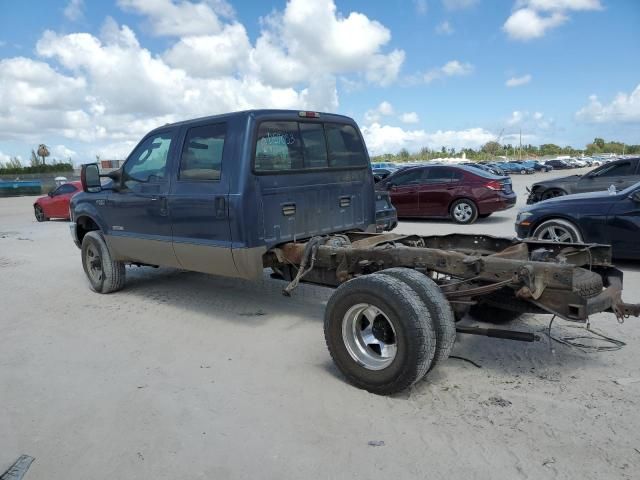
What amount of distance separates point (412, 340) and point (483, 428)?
0.67m

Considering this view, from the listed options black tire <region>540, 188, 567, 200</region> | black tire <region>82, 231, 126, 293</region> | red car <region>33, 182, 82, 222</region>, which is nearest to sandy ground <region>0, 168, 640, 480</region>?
black tire <region>82, 231, 126, 293</region>

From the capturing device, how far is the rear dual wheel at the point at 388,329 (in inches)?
138

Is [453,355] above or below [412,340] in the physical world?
below

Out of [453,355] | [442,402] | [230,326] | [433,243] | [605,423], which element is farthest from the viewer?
[230,326]

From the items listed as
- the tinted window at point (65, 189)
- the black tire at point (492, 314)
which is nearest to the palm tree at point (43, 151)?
the tinted window at point (65, 189)

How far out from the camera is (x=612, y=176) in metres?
13.2

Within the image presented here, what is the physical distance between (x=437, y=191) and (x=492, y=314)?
931cm

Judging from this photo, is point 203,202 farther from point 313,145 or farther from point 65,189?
point 65,189

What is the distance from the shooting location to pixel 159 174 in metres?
5.81

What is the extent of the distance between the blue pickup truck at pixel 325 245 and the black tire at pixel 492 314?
0.01 metres

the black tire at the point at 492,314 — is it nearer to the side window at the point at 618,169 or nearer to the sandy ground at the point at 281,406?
the sandy ground at the point at 281,406

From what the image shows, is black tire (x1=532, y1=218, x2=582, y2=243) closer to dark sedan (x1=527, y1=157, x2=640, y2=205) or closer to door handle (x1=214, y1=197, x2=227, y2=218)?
door handle (x1=214, y1=197, x2=227, y2=218)

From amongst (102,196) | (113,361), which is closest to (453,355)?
(113,361)

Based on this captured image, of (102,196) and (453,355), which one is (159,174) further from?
(453,355)
